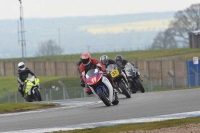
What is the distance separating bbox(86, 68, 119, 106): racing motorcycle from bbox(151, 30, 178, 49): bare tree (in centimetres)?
11799

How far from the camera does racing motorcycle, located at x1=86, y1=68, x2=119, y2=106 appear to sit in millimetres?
18984

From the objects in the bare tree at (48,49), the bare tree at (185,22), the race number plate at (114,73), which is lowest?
the race number plate at (114,73)

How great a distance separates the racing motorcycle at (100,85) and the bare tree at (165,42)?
387 ft

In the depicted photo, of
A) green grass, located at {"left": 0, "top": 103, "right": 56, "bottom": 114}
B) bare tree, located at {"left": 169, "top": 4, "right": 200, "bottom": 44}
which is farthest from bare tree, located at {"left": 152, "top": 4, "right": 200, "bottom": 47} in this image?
green grass, located at {"left": 0, "top": 103, "right": 56, "bottom": 114}

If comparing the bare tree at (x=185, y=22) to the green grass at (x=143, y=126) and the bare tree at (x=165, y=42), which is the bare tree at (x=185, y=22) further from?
the green grass at (x=143, y=126)

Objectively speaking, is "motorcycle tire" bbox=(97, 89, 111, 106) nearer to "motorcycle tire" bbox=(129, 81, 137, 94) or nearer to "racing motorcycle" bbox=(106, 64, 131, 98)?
"racing motorcycle" bbox=(106, 64, 131, 98)

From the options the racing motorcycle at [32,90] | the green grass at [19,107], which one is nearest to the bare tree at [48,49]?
the racing motorcycle at [32,90]

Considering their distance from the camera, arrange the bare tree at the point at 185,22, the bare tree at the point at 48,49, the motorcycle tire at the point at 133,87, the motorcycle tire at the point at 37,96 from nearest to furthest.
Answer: the motorcycle tire at the point at 37,96 → the motorcycle tire at the point at 133,87 → the bare tree at the point at 185,22 → the bare tree at the point at 48,49

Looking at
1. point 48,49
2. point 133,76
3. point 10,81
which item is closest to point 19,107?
point 133,76

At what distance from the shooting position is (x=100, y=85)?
19141mm

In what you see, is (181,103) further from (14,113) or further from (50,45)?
(50,45)

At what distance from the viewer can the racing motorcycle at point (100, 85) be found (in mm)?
18984

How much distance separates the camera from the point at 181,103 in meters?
18.1

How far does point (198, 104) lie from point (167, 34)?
400ft
